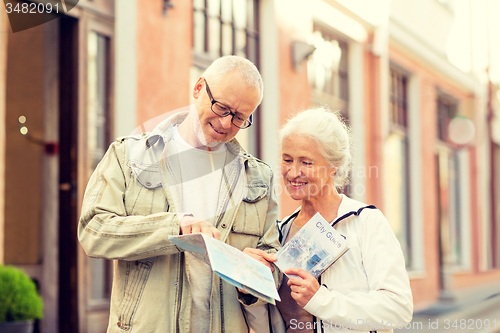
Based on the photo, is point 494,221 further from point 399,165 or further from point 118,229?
point 118,229

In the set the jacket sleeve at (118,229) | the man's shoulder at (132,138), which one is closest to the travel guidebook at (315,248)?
the jacket sleeve at (118,229)

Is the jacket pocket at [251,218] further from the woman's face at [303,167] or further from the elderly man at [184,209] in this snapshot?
the woman's face at [303,167]

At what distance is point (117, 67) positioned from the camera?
455cm

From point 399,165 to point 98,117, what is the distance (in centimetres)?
658

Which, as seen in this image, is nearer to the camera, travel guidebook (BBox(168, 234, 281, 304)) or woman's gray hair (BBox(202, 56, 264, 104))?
travel guidebook (BBox(168, 234, 281, 304))

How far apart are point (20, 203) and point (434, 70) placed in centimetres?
877

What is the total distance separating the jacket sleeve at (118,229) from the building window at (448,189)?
9.64 m

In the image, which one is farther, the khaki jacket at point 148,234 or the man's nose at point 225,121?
the man's nose at point 225,121

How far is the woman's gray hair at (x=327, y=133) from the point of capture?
2406mm

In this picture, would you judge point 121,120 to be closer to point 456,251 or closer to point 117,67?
point 117,67

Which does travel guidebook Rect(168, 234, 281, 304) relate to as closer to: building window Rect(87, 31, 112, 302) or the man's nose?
the man's nose

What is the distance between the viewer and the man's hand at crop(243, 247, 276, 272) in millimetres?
2061

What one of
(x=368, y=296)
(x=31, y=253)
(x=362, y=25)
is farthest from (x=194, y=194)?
(x=362, y=25)

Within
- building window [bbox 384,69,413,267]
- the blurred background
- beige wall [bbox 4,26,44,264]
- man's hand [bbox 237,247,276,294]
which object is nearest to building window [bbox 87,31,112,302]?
the blurred background
